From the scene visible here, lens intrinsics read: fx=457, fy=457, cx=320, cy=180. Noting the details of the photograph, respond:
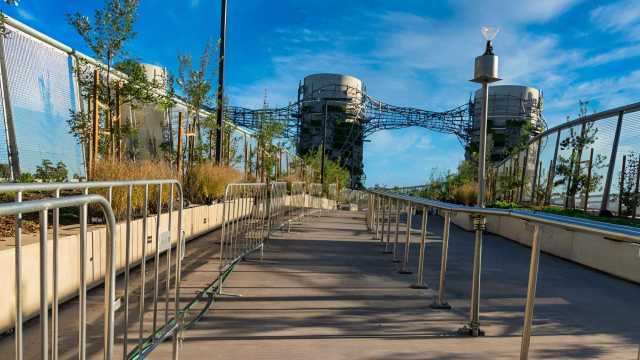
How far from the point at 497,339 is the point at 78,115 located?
9258 millimetres

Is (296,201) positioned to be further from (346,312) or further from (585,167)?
(346,312)

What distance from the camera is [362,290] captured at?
566 centimetres

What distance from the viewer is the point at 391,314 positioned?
15.4 ft

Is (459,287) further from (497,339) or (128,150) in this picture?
(128,150)

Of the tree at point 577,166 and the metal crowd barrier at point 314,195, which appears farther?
the metal crowd barrier at point 314,195

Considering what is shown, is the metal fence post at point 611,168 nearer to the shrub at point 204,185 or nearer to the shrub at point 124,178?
the shrub at point 204,185

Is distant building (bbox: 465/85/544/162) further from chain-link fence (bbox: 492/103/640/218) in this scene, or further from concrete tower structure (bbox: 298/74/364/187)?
chain-link fence (bbox: 492/103/640/218)

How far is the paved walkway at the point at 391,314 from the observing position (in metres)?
3.73

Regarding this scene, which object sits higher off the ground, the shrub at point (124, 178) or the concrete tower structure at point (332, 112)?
the concrete tower structure at point (332, 112)

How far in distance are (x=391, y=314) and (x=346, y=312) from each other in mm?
466

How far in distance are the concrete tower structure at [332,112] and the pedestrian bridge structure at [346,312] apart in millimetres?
49224

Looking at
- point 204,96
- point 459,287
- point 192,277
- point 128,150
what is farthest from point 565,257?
point 128,150

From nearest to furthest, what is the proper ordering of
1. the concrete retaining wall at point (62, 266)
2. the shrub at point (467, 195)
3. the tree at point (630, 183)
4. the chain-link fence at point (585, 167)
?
the concrete retaining wall at point (62, 266)
the tree at point (630, 183)
the chain-link fence at point (585, 167)
the shrub at point (467, 195)

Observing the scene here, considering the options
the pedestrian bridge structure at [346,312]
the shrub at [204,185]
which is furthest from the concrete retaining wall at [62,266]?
the shrub at [204,185]
